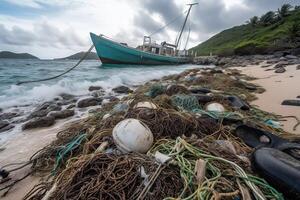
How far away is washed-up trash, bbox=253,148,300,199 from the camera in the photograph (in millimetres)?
1785

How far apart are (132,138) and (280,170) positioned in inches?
55.6

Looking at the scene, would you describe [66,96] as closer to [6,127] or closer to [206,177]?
[6,127]

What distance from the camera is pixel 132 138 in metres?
2.50

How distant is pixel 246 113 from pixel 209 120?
127 cm

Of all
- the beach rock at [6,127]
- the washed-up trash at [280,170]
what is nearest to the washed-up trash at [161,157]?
the washed-up trash at [280,170]

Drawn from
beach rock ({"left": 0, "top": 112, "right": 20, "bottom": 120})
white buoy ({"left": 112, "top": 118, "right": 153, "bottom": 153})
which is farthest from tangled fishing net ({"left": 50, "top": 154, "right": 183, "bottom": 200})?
beach rock ({"left": 0, "top": 112, "right": 20, "bottom": 120})

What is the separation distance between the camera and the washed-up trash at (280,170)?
1785 millimetres

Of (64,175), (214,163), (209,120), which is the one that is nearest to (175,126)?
(209,120)

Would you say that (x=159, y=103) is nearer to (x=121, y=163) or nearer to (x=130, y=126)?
(x=130, y=126)

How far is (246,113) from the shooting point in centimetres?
436

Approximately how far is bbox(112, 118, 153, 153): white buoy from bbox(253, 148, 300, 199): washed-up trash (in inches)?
44.0

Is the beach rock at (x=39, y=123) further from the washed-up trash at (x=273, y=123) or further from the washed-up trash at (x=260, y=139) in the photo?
the washed-up trash at (x=273, y=123)

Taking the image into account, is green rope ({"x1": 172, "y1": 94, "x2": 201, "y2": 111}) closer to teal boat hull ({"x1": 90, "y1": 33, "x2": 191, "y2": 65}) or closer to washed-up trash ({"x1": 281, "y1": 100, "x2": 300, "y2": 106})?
washed-up trash ({"x1": 281, "y1": 100, "x2": 300, "y2": 106})

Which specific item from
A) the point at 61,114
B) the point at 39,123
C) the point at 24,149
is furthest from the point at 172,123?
the point at 61,114
